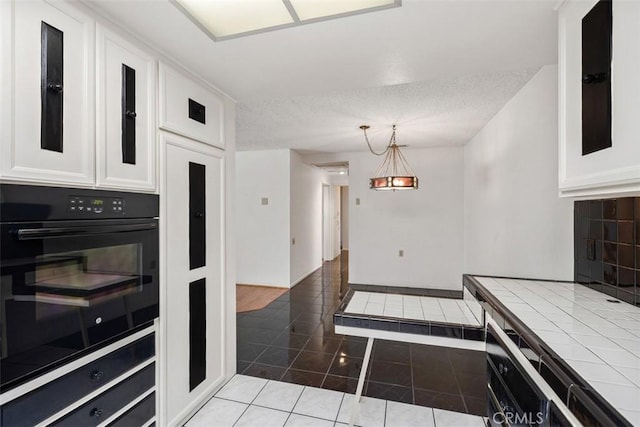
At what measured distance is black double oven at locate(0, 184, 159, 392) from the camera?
0.98 m

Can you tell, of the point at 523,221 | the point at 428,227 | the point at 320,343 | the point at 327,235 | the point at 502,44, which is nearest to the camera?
the point at 502,44

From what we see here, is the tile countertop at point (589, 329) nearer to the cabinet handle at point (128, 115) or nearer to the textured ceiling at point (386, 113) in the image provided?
the textured ceiling at point (386, 113)

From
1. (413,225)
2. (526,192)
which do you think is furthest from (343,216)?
(526,192)

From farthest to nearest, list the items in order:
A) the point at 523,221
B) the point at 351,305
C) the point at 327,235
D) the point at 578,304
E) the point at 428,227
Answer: the point at 327,235 → the point at 428,227 → the point at 523,221 → the point at 351,305 → the point at 578,304

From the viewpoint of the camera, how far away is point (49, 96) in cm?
110

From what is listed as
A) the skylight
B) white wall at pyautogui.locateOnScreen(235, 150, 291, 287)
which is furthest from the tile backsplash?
white wall at pyautogui.locateOnScreen(235, 150, 291, 287)

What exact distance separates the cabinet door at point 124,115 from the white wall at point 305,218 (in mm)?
3666

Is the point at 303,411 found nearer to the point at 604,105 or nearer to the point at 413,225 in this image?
the point at 604,105

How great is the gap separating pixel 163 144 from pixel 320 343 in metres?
2.40

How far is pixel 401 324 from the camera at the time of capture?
1648 mm

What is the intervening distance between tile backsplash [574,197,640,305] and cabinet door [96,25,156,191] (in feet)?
8.27

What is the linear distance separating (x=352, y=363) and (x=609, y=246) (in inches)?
80.7

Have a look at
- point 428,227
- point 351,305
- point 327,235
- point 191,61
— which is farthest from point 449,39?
point 327,235

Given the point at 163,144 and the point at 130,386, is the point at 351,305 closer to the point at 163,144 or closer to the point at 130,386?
the point at 130,386
